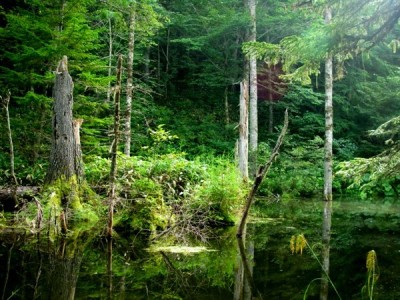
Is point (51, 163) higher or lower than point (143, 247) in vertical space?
higher

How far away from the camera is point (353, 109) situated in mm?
23906

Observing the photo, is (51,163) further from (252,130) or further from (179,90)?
(179,90)

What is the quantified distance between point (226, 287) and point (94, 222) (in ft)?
13.3

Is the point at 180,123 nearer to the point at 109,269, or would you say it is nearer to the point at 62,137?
the point at 62,137

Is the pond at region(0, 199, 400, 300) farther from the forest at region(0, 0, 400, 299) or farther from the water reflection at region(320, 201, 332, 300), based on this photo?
the forest at region(0, 0, 400, 299)

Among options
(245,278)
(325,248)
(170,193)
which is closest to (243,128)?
(170,193)

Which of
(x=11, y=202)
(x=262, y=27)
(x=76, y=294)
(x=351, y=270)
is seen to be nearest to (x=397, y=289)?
(x=351, y=270)

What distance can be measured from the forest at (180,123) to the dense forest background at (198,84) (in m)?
0.06

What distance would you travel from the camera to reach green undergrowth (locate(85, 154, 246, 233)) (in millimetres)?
7578

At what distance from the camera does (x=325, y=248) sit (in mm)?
6488

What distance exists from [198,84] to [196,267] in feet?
61.7

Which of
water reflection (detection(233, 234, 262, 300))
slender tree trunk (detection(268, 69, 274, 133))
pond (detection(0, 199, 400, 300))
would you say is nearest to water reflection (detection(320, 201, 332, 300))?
pond (detection(0, 199, 400, 300))

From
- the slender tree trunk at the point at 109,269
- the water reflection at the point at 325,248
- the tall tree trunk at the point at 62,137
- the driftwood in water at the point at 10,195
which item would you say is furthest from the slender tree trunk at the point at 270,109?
the slender tree trunk at the point at 109,269

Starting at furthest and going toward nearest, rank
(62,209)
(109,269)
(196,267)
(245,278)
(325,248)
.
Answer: (62,209) < (325,248) < (196,267) < (109,269) < (245,278)
